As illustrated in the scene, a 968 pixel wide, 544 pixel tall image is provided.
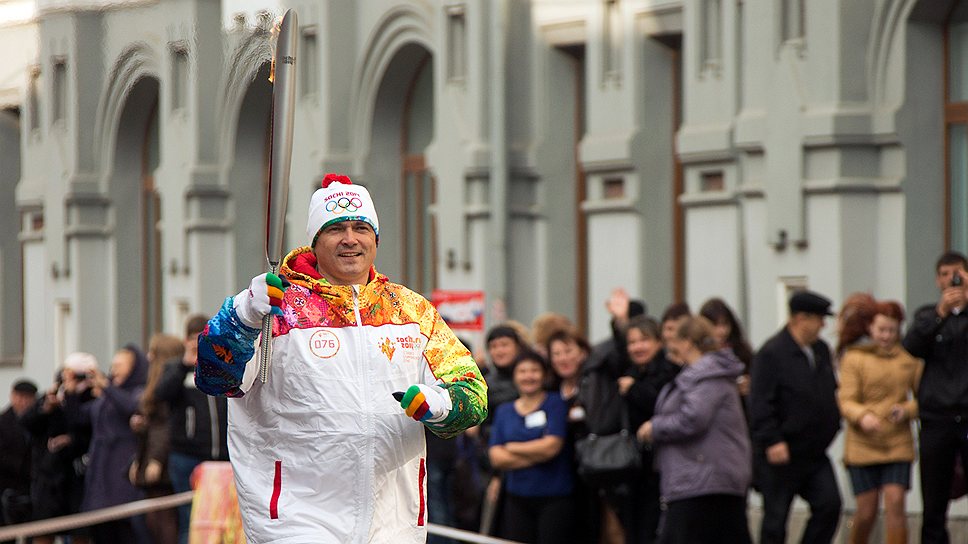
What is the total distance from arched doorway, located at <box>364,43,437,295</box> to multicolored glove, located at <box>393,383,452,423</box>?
46.9ft

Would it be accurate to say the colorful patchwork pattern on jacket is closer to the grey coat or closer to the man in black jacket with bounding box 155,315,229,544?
the grey coat

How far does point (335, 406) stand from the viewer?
20.3 feet

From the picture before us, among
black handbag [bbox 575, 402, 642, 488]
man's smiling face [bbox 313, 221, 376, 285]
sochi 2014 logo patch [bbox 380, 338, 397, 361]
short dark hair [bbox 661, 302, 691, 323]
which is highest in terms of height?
man's smiling face [bbox 313, 221, 376, 285]

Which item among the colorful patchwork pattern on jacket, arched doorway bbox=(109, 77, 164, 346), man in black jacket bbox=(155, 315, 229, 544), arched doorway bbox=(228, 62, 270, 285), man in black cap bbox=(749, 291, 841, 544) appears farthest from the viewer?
arched doorway bbox=(109, 77, 164, 346)

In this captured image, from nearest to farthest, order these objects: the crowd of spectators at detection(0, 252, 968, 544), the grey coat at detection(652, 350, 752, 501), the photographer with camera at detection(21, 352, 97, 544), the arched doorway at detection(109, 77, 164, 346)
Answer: the grey coat at detection(652, 350, 752, 501) → the crowd of spectators at detection(0, 252, 968, 544) → the photographer with camera at detection(21, 352, 97, 544) → the arched doorway at detection(109, 77, 164, 346)

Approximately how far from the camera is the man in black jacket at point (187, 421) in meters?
12.3

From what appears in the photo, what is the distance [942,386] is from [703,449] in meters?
1.40

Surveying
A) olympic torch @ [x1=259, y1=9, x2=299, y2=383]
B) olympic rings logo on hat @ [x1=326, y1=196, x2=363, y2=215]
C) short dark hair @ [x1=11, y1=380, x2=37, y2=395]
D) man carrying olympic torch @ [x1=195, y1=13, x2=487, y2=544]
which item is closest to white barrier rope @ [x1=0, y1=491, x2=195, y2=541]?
short dark hair @ [x1=11, y1=380, x2=37, y2=395]

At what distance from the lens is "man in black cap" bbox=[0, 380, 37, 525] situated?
50.4 feet

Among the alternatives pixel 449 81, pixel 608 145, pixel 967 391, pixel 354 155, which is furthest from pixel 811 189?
pixel 354 155

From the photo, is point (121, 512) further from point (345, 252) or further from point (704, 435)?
point (345, 252)

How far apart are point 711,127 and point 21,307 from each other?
16296 mm

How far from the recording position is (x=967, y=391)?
1041 cm

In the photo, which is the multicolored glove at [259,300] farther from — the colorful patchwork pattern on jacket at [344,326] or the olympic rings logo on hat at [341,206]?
the olympic rings logo on hat at [341,206]
